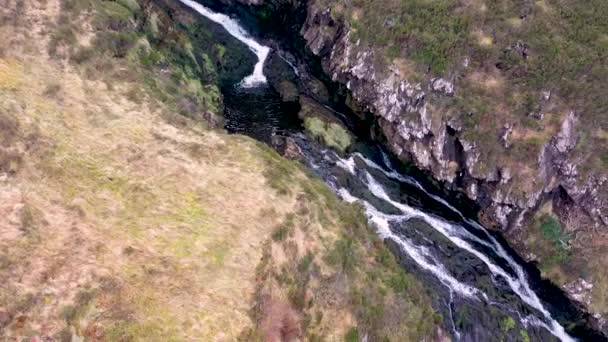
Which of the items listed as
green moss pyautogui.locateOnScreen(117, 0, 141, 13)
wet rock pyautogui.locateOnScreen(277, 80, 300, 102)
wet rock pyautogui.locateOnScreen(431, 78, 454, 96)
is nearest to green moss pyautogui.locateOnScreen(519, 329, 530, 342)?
wet rock pyautogui.locateOnScreen(431, 78, 454, 96)

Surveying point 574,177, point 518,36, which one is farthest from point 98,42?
point 574,177

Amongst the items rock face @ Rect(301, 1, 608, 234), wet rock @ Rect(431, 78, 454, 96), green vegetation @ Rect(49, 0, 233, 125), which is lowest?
green vegetation @ Rect(49, 0, 233, 125)

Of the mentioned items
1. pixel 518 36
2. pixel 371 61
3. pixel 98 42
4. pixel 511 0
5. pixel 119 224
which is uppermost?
pixel 511 0

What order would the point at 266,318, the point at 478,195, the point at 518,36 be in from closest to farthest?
1. the point at 266,318
2. the point at 478,195
3. the point at 518,36

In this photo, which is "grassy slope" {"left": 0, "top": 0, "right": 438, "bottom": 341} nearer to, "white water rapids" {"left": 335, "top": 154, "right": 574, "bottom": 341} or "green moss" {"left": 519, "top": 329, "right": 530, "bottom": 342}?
"white water rapids" {"left": 335, "top": 154, "right": 574, "bottom": 341}

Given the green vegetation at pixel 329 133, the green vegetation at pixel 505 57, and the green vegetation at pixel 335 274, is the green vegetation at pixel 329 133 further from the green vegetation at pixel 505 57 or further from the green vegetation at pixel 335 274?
the green vegetation at pixel 335 274

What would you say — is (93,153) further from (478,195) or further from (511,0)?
(511,0)

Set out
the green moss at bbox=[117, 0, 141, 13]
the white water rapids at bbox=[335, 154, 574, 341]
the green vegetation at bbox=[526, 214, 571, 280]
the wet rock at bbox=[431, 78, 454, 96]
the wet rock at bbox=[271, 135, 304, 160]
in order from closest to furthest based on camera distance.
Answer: the white water rapids at bbox=[335, 154, 574, 341] < the green vegetation at bbox=[526, 214, 571, 280] < the wet rock at bbox=[271, 135, 304, 160] < the green moss at bbox=[117, 0, 141, 13] < the wet rock at bbox=[431, 78, 454, 96]
